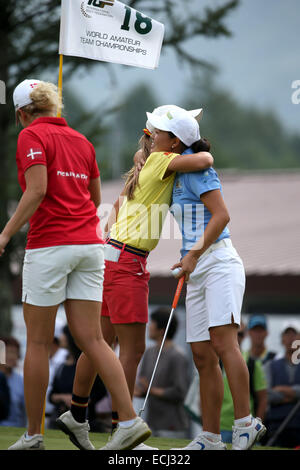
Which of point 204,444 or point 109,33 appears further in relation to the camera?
point 109,33

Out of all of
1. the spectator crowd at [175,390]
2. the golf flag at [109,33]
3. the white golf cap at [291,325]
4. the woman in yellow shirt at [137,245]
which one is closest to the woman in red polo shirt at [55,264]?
the woman in yellow shirt at [137,245]

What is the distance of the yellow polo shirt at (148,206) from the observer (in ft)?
15.2

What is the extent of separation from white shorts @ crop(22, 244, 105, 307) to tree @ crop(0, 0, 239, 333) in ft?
19.9

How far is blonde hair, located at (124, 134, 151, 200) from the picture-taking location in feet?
15.5

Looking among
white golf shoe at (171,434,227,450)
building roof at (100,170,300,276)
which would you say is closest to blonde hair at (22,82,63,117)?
white golf shoe at (171,434,227,450)

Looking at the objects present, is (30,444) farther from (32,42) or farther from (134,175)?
(32,42)

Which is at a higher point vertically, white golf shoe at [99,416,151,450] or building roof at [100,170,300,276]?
white golf shoe at [99,416,151,450]

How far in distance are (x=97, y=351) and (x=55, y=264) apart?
499mm

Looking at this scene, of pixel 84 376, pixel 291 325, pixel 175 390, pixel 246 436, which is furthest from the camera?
pixel 291 325

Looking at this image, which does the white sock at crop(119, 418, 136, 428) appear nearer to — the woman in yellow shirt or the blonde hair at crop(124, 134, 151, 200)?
the woman in yellow shirt

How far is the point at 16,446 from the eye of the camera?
4078mm

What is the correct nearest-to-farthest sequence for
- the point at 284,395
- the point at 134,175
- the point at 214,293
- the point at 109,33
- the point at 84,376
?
the point at 214,293
the point at 84,376
the point at 134,175
the point at 109,33
the point at 284,395

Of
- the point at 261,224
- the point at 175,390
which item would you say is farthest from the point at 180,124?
the point at 261,224

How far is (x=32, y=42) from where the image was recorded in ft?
34.7
